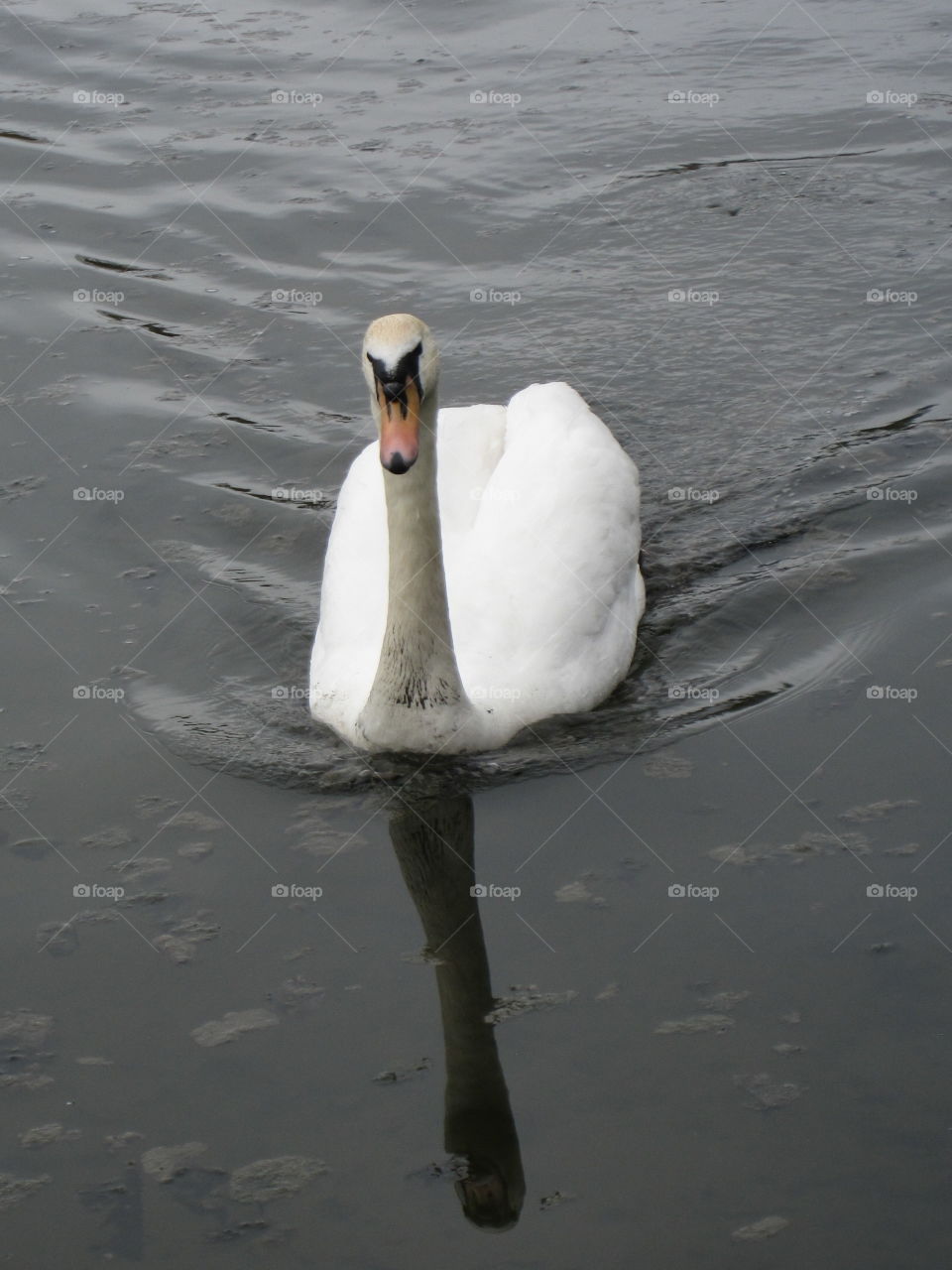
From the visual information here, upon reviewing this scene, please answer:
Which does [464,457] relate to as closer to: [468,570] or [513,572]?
[468,570]

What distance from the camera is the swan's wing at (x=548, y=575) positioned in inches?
320

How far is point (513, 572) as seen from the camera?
8.41 m

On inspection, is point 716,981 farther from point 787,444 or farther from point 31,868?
point 787,444

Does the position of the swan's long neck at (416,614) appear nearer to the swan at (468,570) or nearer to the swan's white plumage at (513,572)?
the swan at (468,570)

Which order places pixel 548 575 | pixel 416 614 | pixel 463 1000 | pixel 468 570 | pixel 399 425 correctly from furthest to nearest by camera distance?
1. pixel 468 570
2. pixel 548 575
3. pixel 416 614
4. pixel 399 425
5. pixel 463 1000

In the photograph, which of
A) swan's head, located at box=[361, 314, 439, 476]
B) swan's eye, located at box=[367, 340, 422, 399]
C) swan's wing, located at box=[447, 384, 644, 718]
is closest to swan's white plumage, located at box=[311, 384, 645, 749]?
swan's wing, located at box=[447, 384, 644, 718]

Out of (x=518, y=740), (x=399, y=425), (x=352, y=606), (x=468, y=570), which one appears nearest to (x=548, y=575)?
(x=468, y=570)

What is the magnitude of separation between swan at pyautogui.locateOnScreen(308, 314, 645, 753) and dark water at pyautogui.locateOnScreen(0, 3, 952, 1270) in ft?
0.79

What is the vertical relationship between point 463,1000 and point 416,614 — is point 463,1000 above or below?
below

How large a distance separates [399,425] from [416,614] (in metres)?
1.12

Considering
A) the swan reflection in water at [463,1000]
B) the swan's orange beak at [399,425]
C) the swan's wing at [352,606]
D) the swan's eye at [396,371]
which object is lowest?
the swan reflection in water at [463,1000]

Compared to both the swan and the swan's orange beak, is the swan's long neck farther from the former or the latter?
the swan's orange beak

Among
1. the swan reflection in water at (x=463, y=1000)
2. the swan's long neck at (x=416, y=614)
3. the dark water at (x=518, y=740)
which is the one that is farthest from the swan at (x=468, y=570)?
the swan reflection in water at (x=463, y=1000)

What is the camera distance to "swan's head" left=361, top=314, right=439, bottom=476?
22.5ft
